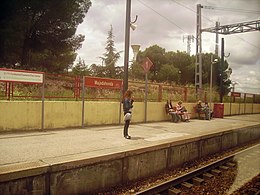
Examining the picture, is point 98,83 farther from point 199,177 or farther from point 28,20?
point 199,177

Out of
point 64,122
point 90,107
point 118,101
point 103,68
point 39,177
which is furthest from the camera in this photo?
point 103,68

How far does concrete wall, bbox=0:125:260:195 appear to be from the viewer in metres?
4.06

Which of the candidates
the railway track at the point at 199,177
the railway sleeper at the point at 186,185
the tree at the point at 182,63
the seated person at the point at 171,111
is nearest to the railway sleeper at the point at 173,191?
the railway track at the point at 199,177

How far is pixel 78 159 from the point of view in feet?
15.9

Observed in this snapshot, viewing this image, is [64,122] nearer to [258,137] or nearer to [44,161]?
[44,161]

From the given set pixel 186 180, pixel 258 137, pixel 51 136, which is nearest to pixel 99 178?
pixel 186 180

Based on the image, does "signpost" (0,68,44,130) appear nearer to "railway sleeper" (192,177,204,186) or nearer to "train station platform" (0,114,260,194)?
"train station platform" (0,114,260,194)

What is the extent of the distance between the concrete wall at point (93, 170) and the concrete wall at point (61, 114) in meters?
3.78

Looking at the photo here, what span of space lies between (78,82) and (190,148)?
5.04 metres

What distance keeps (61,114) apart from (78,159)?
4653mm

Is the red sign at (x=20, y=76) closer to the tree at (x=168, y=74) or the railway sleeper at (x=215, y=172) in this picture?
the railway sleeper at (x=215, y=172)

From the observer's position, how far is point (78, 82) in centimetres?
991

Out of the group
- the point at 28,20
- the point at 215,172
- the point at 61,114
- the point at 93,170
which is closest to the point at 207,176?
the point at 215,172

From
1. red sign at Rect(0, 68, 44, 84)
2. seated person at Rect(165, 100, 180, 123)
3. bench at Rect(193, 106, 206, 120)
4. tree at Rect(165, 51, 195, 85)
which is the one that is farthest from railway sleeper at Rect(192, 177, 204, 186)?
tree at Rect(165, 51, 195, 85)
